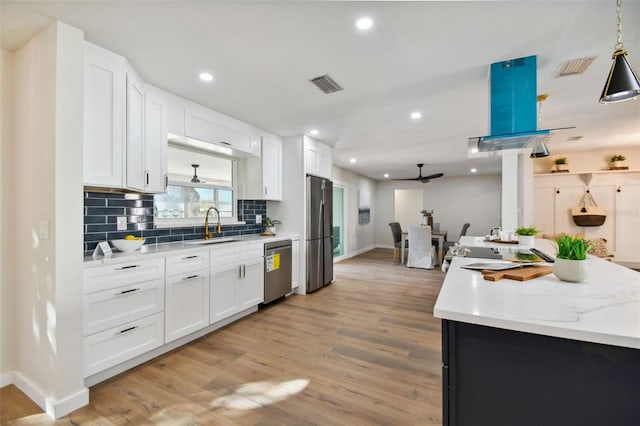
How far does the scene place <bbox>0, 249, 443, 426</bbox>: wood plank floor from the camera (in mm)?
1715

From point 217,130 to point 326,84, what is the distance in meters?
1.44

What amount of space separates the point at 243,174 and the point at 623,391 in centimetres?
394

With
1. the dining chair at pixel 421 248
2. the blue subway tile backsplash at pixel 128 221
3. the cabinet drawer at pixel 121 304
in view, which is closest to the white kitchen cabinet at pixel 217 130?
the blue subway tile backsplash at pixel 128 221

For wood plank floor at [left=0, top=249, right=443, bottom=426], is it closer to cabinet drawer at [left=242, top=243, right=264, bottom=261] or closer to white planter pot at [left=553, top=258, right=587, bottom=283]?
cabinet drawer at [left=242, top=243, right=264, bottom=261]

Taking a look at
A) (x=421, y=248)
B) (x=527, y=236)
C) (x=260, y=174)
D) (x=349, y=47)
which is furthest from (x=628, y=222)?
(x=260, y=174)

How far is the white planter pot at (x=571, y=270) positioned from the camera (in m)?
1.37

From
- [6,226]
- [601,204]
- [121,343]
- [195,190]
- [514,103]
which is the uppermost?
[514,103]

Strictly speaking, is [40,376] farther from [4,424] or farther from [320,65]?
[320,65]

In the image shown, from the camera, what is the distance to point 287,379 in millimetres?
2092

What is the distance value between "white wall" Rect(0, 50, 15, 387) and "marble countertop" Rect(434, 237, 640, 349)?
9.14ft

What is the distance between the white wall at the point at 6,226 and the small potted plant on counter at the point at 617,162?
8180 mm

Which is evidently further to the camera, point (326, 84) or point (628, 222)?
point (628, 222)

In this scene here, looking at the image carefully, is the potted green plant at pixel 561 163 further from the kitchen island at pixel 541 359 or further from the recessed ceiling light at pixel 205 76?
the recessed ceiling light at pixel 205 76

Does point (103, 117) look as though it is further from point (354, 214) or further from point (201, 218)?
point (354, 214)
